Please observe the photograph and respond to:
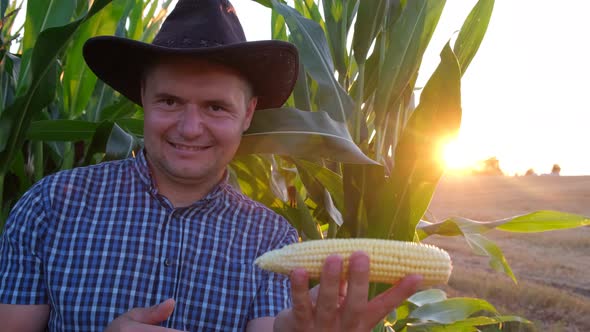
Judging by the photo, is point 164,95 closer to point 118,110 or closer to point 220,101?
point 220,101

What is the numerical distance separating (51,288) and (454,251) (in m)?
7.18

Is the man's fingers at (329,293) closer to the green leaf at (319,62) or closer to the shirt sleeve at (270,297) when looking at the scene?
the shirt sleeve at (270,297)

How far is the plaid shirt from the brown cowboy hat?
8.8 inches

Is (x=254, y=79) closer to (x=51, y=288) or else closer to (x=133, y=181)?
(x=133, y=181)

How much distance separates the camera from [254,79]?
1.20 metres

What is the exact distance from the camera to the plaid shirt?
0.99 meters

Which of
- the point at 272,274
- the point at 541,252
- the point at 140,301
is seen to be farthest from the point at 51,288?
the point at 541,252

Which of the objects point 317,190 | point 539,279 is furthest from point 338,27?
point 539,279

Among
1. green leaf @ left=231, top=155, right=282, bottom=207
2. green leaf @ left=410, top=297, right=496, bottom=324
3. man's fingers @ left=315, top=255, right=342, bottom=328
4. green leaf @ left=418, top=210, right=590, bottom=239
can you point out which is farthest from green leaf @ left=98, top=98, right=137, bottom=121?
green leaf @ left=410, top=297, right=496, bottom=324

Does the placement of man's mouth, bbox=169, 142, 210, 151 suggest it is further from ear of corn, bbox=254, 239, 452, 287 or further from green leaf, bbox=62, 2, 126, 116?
green leaf, bbox=62, 2, 126, 116

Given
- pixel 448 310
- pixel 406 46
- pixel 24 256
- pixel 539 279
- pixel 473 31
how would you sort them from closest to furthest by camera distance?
pixel 24 256
pixel 406 46
pixel 473 31
pixel 448 310
pixel 539 279

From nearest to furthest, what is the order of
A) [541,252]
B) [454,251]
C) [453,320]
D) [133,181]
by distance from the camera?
[133,181] → [453,320] → [541,252] → [454,251]

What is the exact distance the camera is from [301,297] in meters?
0.78

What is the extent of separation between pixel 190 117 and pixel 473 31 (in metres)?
0.77
